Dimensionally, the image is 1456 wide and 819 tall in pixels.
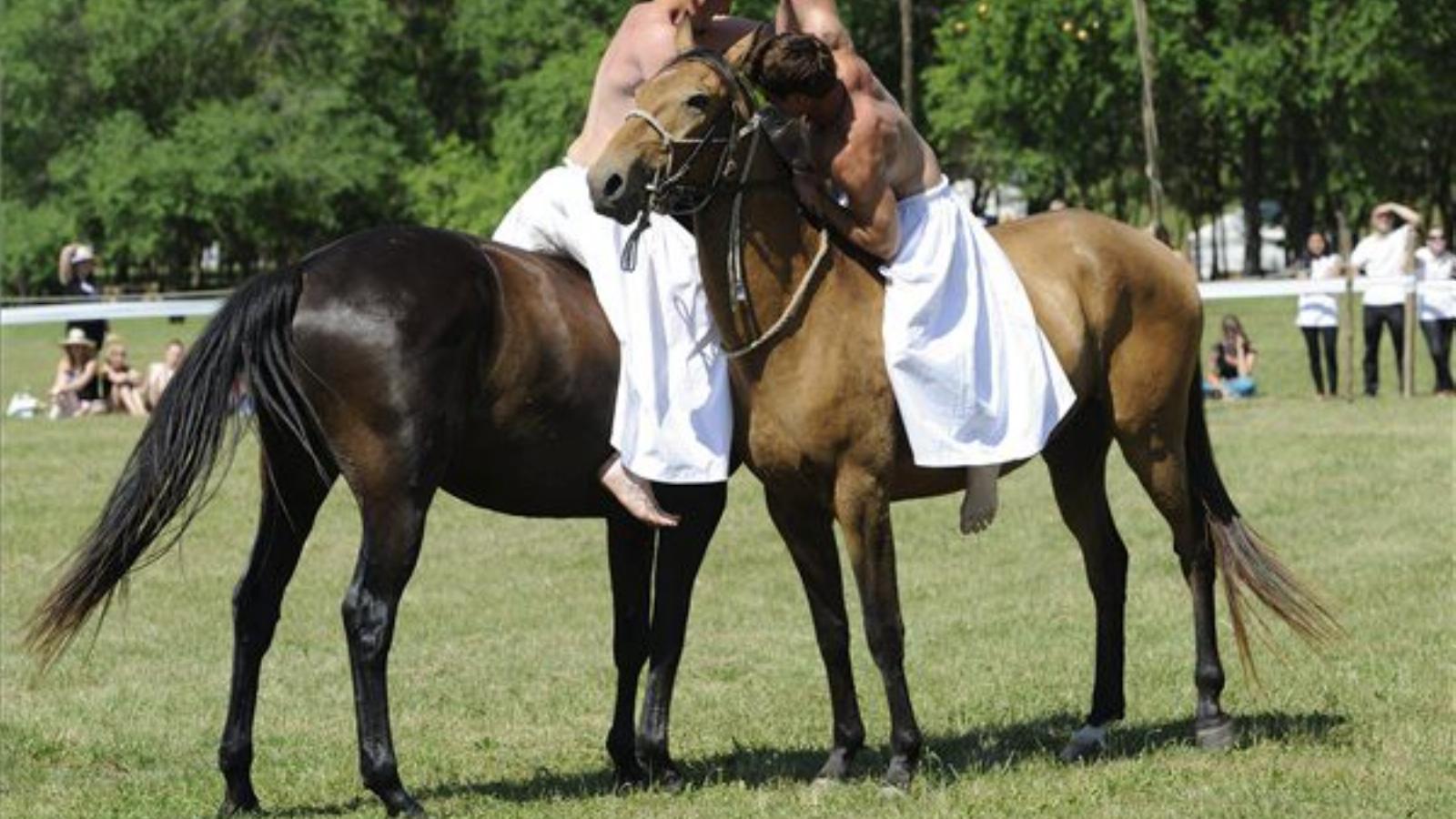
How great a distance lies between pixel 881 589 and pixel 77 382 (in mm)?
19283

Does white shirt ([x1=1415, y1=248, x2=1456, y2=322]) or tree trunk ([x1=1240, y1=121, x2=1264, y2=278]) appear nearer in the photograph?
white shirt ([x1=1415, y1=248, x2=1456, y2=322])

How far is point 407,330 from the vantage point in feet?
26.8

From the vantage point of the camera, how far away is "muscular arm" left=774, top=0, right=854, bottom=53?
826 cm

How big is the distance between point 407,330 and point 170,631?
7.00 m

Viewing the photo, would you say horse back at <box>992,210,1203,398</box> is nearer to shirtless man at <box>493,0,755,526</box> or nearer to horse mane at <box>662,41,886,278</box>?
horse mane at <box>662,41,886,278</box>

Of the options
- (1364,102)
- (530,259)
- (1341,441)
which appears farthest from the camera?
(1364,102)

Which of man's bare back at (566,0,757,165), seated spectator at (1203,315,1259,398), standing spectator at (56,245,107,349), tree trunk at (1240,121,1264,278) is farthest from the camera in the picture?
tree trunk at (1240,121,1264,278)

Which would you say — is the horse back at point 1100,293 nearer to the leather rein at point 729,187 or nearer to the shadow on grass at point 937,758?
the leather rein at point 729,187

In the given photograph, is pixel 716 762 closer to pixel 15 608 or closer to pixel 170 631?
pixel 170 631

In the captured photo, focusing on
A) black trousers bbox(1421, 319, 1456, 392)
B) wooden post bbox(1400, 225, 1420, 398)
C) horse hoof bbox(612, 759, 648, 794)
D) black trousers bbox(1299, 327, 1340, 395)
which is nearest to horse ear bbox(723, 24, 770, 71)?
horse hoof bbox(612, 759, 648, 794)

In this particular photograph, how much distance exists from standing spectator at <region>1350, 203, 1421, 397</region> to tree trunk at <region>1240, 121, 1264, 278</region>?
101ft

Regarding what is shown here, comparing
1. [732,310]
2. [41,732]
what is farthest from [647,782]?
[41,732]

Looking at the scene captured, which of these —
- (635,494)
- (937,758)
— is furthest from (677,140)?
(937,758)

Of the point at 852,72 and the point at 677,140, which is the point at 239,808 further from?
the point at 852,72
